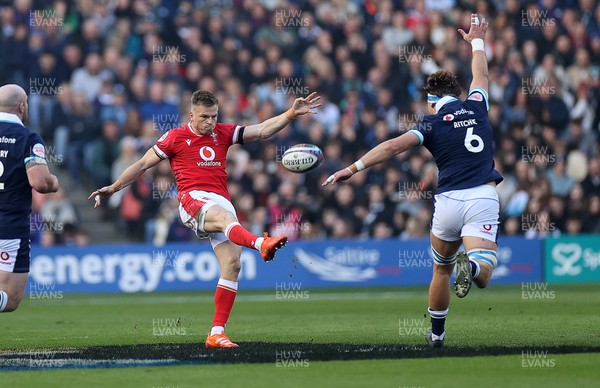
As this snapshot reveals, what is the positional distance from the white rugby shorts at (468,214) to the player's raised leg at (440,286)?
11 centimetres

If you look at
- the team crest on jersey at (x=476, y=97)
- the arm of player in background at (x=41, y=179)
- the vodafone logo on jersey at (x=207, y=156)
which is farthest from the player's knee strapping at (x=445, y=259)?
the arm of player in background at (x=41, y=179)

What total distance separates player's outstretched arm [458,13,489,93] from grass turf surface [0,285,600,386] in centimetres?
277

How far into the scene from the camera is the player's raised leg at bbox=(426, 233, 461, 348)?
11414mm

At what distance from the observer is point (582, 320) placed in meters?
14.7

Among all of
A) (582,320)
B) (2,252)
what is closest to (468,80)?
(582,320)

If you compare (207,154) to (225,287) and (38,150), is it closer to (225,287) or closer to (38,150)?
(225,287)

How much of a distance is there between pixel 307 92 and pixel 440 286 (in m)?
14.1

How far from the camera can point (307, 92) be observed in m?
25.2

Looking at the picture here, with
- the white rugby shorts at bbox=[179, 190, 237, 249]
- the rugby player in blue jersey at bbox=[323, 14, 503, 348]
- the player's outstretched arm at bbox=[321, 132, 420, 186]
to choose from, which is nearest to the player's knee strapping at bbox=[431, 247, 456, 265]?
the rugby player in blue jersey at bbox=[323, 14, 503, 348]

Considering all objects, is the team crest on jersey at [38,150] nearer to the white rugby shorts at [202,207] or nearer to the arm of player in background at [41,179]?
the arm of player in background at [41,179]

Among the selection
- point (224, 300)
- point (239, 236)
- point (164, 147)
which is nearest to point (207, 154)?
point (164, 147)

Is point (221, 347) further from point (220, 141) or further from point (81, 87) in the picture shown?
point (81, 87)

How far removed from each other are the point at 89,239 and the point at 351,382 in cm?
1671

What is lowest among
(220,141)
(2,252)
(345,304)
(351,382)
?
(345,304)
